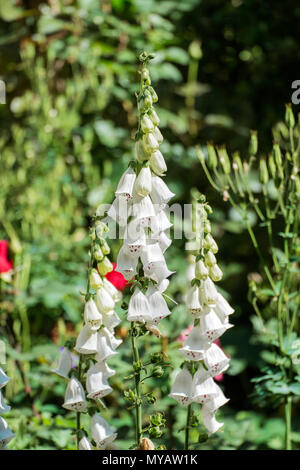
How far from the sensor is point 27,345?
1.88 meters

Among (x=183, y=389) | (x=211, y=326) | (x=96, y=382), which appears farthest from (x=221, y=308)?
(x=96, y=382)

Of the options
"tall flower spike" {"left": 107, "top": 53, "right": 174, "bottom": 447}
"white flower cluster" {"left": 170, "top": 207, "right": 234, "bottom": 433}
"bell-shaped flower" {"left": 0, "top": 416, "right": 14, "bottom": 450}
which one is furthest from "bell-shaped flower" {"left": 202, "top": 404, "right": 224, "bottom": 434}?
"bell-shaped flower" {"left": 0, "top": 416, "right": 14, "bottom": 450}

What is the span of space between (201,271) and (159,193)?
0.16 meters

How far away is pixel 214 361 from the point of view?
1.02 m

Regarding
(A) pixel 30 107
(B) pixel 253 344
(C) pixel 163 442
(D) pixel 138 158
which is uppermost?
(A) pixel 30 107

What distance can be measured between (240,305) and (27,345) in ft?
3.91

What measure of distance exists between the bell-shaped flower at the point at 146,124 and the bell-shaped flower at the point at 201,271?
25 cm

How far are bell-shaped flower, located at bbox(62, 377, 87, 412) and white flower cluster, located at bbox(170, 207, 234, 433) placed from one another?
16cm

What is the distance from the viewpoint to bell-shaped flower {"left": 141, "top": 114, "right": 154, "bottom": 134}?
3.10 ft

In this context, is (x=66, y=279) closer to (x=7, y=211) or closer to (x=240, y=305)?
(x=7, y=211)

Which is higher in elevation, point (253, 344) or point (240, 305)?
point (240, 305)

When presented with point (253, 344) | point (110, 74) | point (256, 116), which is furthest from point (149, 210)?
point (256, 116)

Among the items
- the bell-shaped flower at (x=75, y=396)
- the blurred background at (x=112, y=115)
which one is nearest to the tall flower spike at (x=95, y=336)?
the bell-shaped flower at (x=75, y=396)
